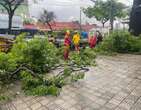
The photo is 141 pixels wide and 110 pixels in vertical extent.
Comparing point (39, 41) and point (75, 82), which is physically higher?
point (39, 41)

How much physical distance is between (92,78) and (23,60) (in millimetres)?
2283

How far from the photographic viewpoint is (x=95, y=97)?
5023mm

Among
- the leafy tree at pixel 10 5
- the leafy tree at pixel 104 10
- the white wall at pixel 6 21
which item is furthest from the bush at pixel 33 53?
the leafy tree at pixel 104 10

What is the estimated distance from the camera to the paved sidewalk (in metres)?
4.54

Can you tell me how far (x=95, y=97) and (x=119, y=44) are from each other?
28.2ft

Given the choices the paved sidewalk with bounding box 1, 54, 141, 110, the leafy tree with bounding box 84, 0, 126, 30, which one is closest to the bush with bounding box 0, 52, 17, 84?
the paved sidewalk with bounding box 1, 54, 141, 110

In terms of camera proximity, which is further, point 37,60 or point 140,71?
point 140,71

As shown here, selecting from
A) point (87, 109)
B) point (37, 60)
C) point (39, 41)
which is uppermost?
point (39, 41)

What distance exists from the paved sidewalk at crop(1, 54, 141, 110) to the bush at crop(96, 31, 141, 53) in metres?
6.28

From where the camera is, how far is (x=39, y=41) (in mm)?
7090

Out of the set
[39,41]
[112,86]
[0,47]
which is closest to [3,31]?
[0,47]

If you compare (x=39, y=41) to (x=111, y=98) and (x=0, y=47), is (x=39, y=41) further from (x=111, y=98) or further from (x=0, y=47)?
(x=0, y=47)

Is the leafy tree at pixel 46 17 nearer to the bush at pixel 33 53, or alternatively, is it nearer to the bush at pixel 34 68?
the bush at pixel 34 68

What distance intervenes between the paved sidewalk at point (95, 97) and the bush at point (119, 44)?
628cm
